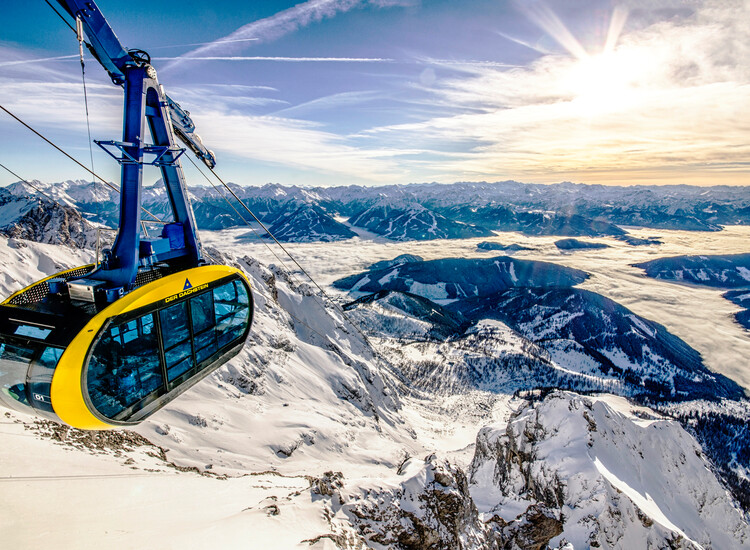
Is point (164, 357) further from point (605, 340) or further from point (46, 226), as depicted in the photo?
point (605, 340)

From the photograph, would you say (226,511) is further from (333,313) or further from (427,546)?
(333,313)

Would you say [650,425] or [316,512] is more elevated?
[316,512]

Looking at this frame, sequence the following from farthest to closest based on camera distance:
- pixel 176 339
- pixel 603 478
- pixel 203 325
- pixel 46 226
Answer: pixel 46 226 < pixel 603 478 < pixel 203 325 < pixel 176 339

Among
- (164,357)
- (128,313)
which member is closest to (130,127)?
(128,313)

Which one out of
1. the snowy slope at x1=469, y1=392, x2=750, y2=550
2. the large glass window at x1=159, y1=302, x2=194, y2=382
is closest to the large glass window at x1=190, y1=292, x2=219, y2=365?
the large glass window at x1=159, y1=302, x2=194, y2=382

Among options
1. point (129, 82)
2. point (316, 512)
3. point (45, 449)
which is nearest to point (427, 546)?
point (316, 512)

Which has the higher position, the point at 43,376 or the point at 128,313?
the point at 128,313
